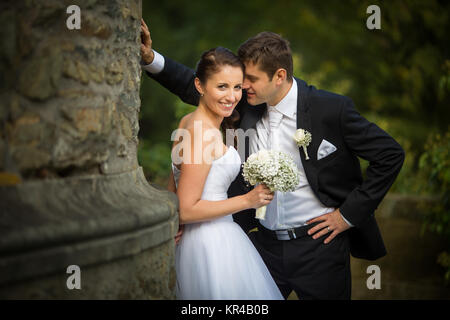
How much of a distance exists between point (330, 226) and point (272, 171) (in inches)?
26.9

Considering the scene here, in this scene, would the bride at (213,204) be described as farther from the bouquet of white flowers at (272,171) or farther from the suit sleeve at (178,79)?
the suit sleeve at (178,79)

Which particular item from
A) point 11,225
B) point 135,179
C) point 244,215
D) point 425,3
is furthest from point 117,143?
point 425,3

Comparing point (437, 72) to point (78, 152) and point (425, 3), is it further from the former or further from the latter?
point (78, 152)

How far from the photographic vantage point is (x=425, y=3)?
6441 millimetres

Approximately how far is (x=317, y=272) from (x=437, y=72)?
18.0 ft

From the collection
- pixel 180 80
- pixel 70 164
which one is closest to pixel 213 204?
pixel 70 164

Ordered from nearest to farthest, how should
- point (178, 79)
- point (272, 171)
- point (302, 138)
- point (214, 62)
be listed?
point (272, 171) < point (214, 62) < point (302, 138) < point (178, 79)

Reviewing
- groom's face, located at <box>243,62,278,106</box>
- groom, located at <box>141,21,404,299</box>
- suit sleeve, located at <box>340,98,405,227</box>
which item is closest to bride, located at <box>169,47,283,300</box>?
groom's face, located at <box>243,62,278,106</box>

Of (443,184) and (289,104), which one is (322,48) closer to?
(443,184)

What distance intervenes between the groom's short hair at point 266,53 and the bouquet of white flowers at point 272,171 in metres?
0.62

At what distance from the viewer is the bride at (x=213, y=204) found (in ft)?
8.36

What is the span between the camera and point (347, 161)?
294 cm

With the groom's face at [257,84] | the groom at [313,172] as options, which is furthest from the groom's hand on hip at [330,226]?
the groom's face at [257,84]

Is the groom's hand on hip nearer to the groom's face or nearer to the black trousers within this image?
the black trousers
